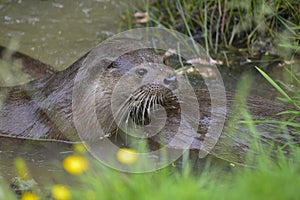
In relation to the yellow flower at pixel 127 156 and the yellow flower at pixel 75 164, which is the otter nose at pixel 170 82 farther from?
the yellow flower at pixel 75 164

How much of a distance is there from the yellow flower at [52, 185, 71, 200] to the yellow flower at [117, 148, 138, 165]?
0.46 m

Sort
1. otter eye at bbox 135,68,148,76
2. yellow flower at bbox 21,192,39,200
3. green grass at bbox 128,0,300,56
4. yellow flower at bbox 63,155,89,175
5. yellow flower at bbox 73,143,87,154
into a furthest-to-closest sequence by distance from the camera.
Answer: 1. green grass at bbox 128,0,300,56
2. yellow flower at bbox 73,143,87,154
3. otter eye at bbox 135,68,148,76
4. yellow flower at bbox 63,155,89,175
5. yellow flower at bbox 21,192,39,200

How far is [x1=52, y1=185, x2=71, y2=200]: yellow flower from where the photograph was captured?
2939 millimetres

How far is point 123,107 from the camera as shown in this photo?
377 centimetres

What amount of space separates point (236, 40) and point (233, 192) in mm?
3567

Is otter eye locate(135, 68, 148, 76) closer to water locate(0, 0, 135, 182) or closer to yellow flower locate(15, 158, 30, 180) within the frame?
yellow flower locate(15, 158, 30, 180)

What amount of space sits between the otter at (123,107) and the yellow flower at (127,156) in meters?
0.13

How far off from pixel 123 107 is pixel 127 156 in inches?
12.1

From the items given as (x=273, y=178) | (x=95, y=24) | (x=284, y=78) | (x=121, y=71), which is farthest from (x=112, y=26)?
(x=273, y=178)

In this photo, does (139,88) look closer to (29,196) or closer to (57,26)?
(29,196)

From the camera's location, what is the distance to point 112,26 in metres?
5.84

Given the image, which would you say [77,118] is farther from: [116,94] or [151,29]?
[151,29]

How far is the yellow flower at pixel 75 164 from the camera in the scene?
360cm

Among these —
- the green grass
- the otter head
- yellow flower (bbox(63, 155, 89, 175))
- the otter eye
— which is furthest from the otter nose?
the green grass
